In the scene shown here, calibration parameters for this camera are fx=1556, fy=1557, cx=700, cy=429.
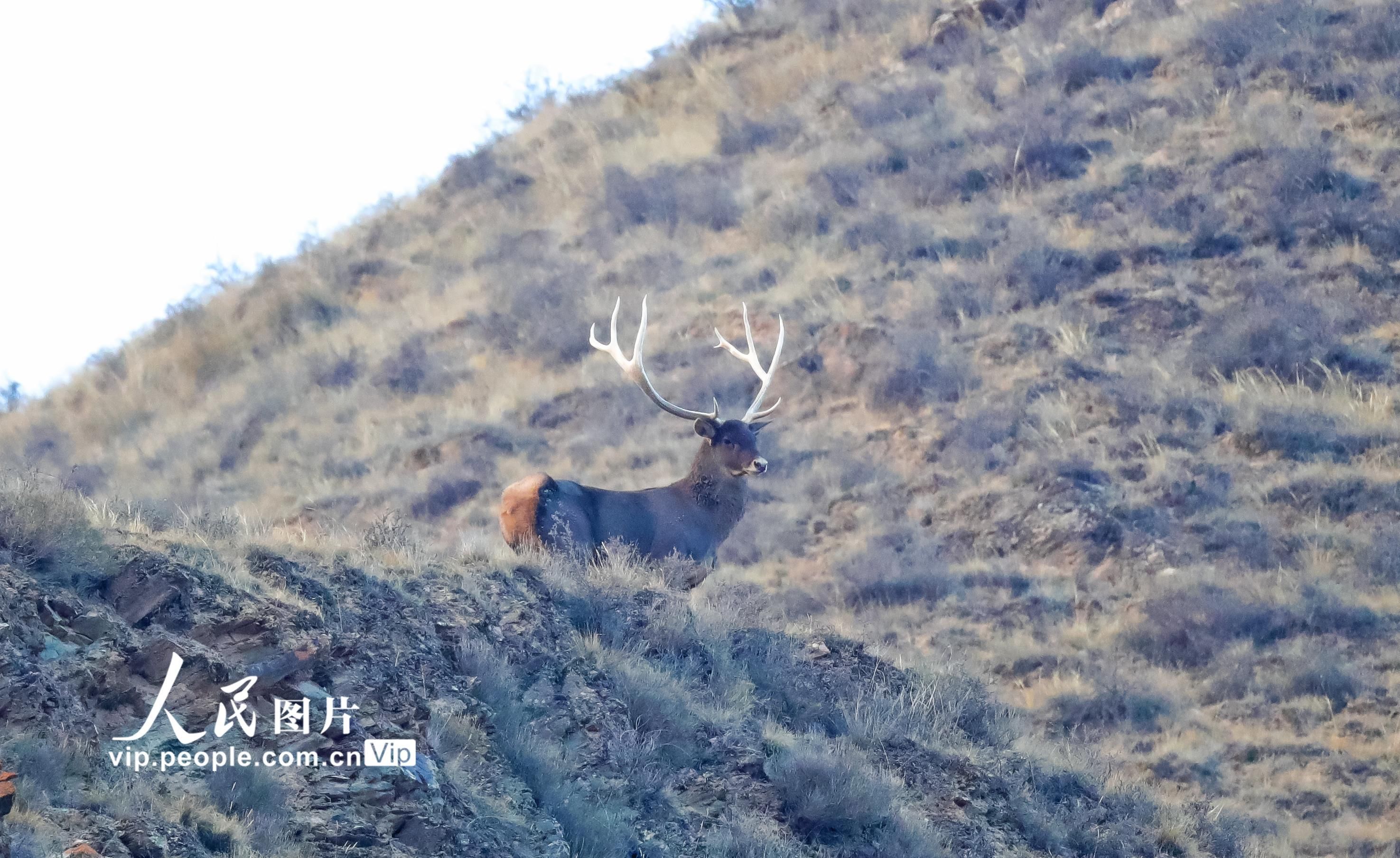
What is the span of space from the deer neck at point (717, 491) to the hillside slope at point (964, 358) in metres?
1.38

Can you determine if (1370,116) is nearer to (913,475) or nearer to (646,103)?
(913,475)

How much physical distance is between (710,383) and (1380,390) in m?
7.67

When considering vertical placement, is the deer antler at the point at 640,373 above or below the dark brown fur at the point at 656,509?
above

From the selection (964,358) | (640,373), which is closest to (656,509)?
(640,373)

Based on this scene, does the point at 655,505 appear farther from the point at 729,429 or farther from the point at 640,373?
the point at 640,373

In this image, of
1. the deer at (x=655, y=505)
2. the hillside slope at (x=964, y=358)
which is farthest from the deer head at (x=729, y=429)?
the hillside slope at (x=964, y=358)

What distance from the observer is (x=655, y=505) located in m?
12.5

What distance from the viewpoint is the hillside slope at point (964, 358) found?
43.6ft

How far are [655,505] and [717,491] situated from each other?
1.85 ft

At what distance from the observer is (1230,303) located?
18047 mm

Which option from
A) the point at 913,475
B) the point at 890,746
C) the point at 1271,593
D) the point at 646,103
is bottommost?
the point at 1271,593

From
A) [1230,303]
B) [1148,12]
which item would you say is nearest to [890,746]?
[1230,303]

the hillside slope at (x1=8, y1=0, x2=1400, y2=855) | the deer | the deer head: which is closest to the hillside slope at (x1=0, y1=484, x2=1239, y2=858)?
the deer

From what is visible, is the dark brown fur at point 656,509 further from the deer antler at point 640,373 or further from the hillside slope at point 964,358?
the hillside slope at point 964,358
